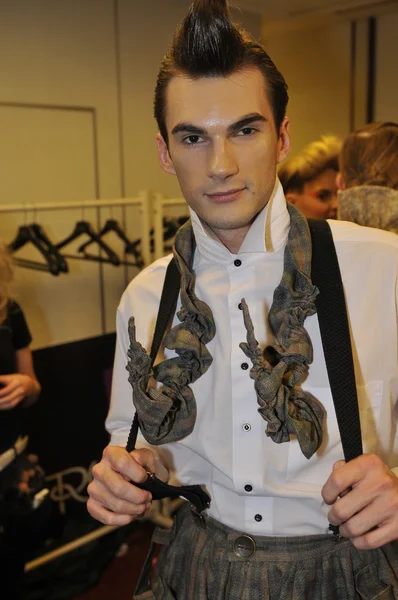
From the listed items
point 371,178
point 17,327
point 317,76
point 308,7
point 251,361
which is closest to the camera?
point 251,361

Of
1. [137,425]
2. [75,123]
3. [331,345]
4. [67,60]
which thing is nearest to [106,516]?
[137,425]

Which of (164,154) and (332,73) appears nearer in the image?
(164,154)

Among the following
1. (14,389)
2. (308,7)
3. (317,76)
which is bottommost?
(14,389)

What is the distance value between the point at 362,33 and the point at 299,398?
3.38 m

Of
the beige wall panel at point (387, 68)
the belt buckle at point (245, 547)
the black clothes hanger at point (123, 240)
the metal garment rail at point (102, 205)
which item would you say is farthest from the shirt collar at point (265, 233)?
the beige wall panel at point (387, 68)

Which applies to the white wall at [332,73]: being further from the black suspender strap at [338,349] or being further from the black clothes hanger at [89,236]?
the black suspender strap at [338,349]

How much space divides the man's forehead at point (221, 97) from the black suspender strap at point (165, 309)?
0.90 ft

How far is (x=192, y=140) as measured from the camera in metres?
0.96

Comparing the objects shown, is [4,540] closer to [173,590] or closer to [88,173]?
[173,590]

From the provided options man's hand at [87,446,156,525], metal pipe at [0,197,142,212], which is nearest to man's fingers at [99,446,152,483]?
man's hand at [87,446,156,525]

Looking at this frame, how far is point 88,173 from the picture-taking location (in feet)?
8.98

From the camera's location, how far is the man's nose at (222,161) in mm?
915

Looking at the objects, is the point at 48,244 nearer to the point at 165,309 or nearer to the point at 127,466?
the point at 165,309

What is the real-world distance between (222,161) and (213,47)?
0.57 feet
